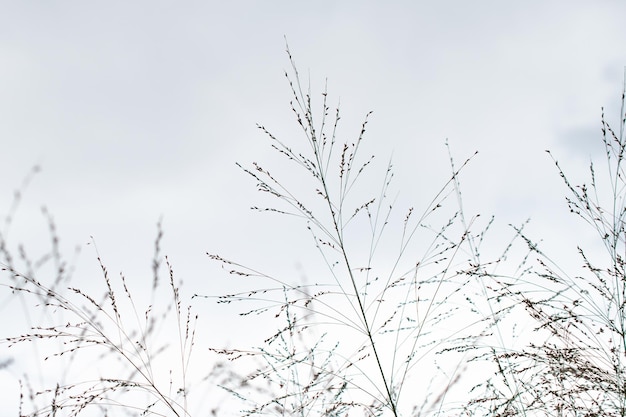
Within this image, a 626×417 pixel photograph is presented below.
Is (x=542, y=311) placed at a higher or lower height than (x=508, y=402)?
higher

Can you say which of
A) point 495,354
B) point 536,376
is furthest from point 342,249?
point 536,376

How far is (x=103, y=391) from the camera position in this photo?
2811 mm

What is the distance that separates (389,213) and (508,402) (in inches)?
43.8

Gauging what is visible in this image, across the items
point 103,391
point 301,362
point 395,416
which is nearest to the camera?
point 395,416

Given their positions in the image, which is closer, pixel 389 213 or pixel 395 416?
pixel 395 416

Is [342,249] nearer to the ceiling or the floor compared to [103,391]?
nearer to the ceiling

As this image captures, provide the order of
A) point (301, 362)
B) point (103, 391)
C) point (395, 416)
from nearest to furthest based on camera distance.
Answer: point (395, 416) < point (103, 391) < point (301, 362)

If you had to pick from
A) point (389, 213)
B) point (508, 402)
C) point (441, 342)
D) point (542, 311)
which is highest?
point (389, 213)

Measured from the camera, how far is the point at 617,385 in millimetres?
2820

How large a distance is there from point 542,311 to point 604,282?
Result: 33cm

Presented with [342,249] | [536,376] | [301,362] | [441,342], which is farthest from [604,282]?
[301,362]

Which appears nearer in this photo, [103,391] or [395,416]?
[395,416]

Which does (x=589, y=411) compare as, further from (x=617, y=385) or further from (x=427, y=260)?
(x=427, y=260)

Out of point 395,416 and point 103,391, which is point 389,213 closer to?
point 395,416
